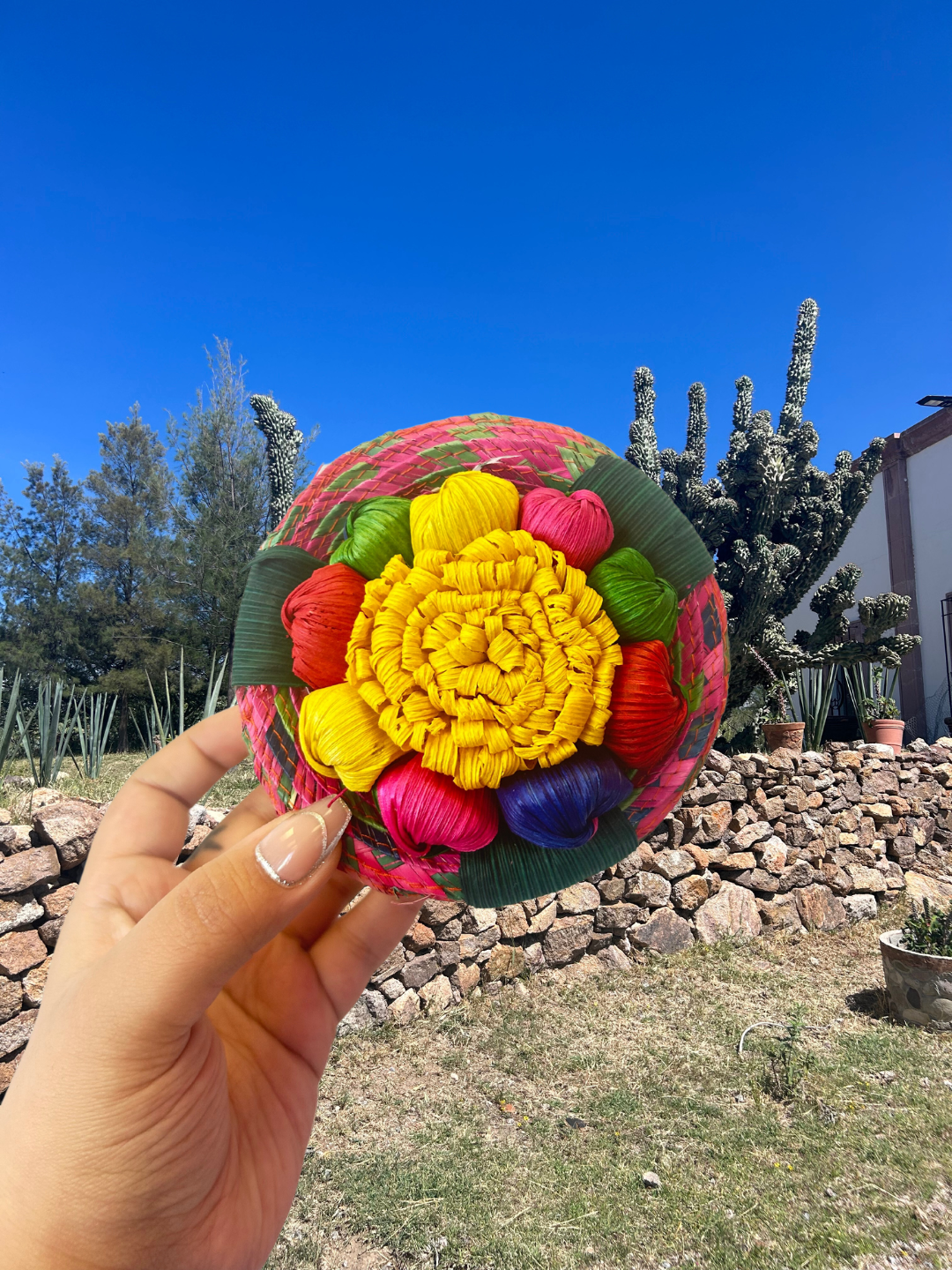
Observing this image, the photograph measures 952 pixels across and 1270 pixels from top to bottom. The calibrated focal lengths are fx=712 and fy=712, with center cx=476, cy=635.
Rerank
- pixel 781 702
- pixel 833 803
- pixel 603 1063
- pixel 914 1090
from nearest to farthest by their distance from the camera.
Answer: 1. pixel 914 1090
2. pixel 603 1063
3. pixel 833 803
4. pixel 781 702

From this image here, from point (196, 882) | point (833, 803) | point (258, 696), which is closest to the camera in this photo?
point (196, 882)

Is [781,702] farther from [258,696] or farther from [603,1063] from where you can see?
[258,696]

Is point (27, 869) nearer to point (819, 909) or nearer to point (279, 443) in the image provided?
point (279, 443)

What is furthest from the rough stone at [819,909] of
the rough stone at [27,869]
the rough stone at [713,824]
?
the rough stone at [27,869]

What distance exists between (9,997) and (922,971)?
15.8ft

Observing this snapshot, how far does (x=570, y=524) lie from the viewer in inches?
36.1

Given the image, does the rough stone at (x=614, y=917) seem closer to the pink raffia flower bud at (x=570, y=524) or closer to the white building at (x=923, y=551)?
the pink raffia flower bud at (x=570, y=524)

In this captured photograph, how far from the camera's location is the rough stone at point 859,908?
6000 millimetres

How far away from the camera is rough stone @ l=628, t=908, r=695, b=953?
203 inches

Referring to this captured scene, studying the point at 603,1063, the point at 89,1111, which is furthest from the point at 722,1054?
the point at 89,1111

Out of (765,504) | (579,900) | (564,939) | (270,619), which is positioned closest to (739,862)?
(579,900)

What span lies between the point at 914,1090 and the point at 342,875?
3756mm

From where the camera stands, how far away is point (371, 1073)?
144 inches

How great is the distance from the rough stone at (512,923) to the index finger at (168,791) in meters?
3.61
